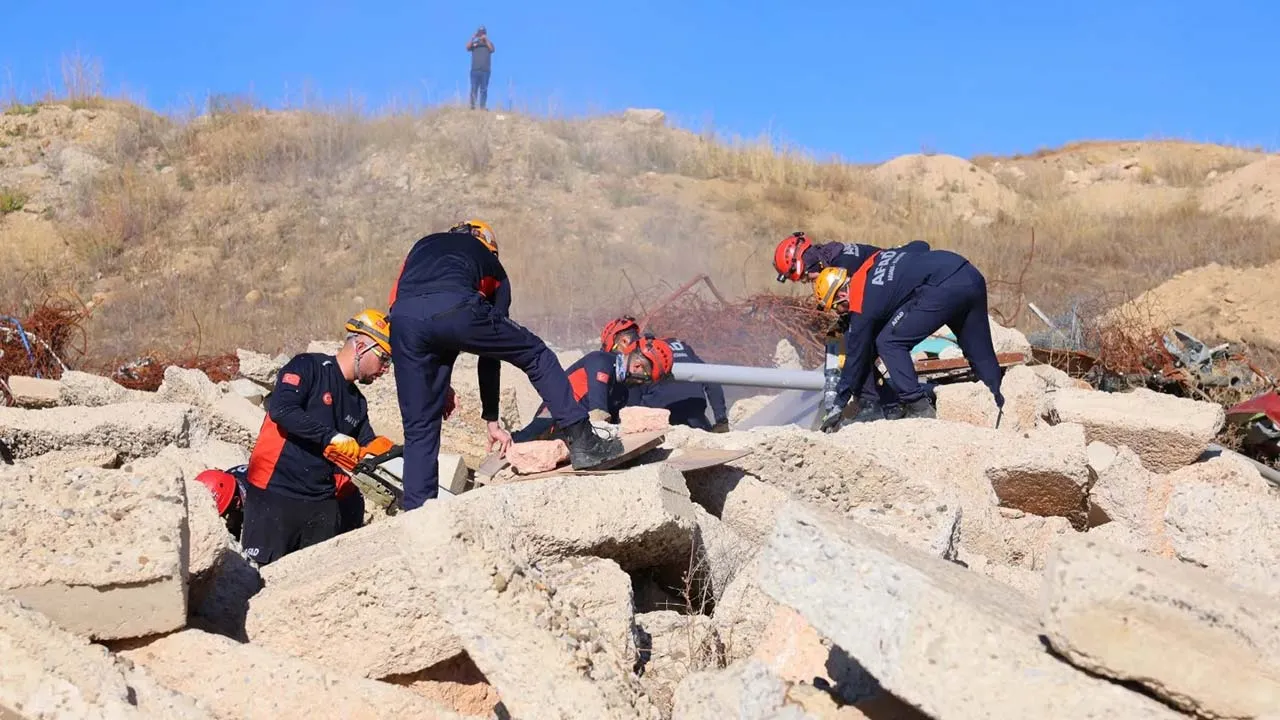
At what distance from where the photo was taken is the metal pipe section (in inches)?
317

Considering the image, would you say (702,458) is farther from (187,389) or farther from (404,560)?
(187,389)

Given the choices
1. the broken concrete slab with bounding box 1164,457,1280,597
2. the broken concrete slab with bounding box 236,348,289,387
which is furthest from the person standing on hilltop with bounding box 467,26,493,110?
the broken concrete slab with bounding box 1164,457,1280,597

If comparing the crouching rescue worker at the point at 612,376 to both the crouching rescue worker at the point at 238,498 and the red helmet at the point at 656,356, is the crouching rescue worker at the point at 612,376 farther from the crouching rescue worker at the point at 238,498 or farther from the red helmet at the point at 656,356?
the crouching rescue worker at the point at 238,498

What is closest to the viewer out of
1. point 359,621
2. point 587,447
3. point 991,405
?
point 359,621

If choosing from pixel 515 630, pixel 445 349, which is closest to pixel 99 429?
pixel 445 349

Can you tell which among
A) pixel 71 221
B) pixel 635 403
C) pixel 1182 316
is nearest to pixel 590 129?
pixel 71 221

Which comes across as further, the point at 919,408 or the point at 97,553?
the point at 919,408

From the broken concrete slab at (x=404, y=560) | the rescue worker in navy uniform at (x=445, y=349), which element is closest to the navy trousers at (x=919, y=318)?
the rescue worker in navy uniform at (x=445, y=349)

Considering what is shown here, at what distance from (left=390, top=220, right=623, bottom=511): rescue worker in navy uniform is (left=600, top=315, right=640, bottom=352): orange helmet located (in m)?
1.70

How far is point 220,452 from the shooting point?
21.8ft

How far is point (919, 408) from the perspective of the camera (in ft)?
23.9

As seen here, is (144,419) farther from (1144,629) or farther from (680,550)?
(1144,629)

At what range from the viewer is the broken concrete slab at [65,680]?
9.80 feet

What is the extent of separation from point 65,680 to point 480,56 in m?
20.9
